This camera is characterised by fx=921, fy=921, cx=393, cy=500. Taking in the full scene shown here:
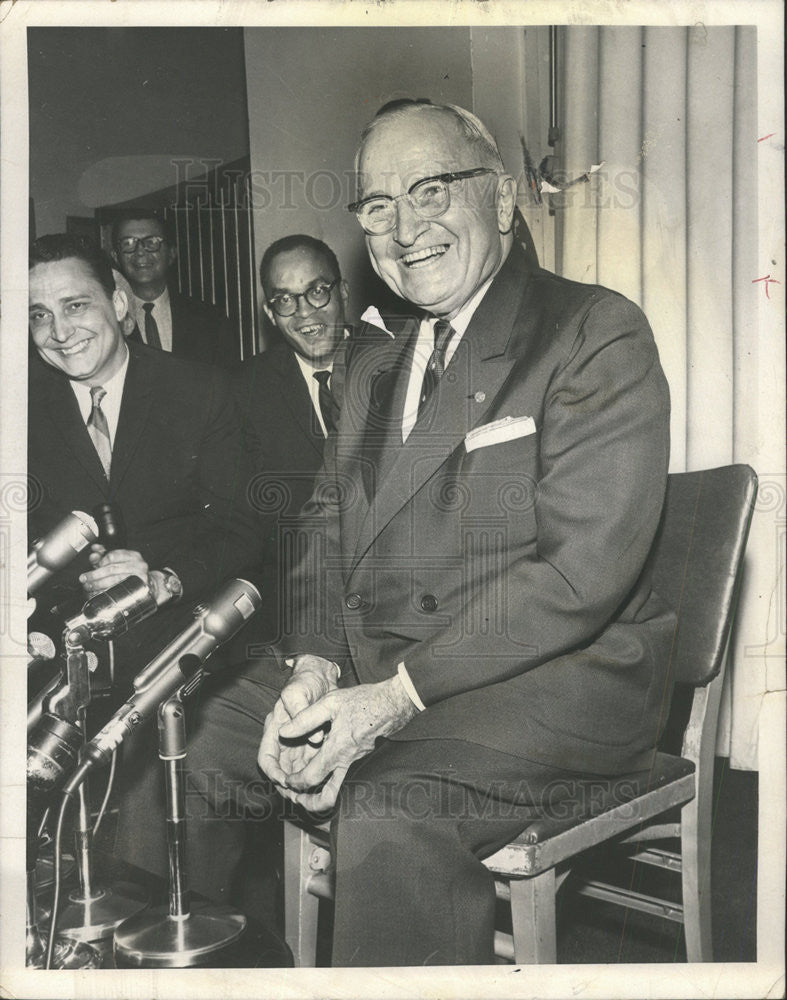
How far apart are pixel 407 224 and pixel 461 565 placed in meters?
0.58

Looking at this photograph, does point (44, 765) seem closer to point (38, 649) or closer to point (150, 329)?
point (38, 649)

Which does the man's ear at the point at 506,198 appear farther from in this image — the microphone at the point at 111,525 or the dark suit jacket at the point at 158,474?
the microphone at the point at 111,525

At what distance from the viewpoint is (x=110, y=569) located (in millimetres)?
1617

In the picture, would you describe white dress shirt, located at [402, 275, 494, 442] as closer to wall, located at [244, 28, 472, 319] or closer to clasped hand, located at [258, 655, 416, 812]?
wall, located at [244, 28, 472, 319]

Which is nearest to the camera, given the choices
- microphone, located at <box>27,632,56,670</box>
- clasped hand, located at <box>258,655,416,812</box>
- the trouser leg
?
the trouser leg

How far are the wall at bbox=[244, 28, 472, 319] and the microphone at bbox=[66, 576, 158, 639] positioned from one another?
612mm

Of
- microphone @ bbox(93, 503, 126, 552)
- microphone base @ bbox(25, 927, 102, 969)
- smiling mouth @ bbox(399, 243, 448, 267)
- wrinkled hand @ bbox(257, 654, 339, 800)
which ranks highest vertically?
smiling mouth @ bbox(399, 243, 448, 267)

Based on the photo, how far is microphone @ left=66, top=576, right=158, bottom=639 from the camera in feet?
5.29

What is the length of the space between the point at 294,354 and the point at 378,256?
0.22m

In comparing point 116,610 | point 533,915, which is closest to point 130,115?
point 116,610

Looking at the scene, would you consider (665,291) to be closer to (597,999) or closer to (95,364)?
(95,364)

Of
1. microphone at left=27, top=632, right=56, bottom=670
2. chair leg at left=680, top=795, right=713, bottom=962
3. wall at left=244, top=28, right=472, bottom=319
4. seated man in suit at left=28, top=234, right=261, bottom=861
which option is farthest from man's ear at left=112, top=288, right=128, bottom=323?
chair leg at left=680, top=795, right=713, bottom=962

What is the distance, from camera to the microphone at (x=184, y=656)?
161 centimetres

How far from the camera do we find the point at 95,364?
1631 millimetres
